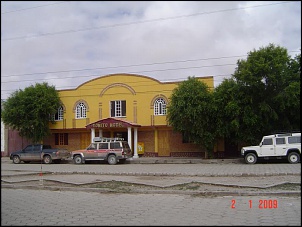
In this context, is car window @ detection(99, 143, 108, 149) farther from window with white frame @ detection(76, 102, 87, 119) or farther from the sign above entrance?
window with white frame @ detection(76, 102, 87, 119)

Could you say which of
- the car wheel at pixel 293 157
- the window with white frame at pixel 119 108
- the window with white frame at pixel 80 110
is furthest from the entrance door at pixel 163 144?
the car wheel at pixel 293 157

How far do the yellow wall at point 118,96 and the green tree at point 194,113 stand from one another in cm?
333

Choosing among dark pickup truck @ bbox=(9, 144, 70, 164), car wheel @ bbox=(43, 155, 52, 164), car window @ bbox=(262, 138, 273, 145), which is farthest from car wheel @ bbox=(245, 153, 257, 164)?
car wheel @ bbox=(43, 155, 52, 164)

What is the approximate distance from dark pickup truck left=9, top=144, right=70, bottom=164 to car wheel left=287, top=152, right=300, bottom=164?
692 inches

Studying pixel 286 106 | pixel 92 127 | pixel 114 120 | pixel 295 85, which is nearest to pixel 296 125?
pixel 286 106

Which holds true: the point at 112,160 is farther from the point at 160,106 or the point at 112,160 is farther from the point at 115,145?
the point at 160,106

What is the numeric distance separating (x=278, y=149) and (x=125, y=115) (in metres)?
14.7

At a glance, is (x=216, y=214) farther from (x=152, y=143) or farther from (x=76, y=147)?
(x=76, y=147)

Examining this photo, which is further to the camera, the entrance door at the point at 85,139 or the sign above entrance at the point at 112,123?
the entrance door at the point at 85,139

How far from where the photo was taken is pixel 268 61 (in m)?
23.3

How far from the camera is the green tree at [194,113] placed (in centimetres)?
2558

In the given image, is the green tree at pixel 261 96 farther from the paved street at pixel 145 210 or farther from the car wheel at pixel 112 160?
the paved street at pixel 145 210

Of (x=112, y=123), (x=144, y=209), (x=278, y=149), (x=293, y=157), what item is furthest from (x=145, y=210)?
(x=112, y=123)

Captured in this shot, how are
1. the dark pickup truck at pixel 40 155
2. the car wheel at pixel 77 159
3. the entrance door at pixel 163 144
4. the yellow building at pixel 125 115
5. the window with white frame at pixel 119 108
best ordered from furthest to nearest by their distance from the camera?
the window with white frame at pixel 119 108, the entrance door at pixel 163 144, the yellow building at pixel 125 115, the dark pickup truck at pixel 40 155, the car wheel at pixel 77 159
